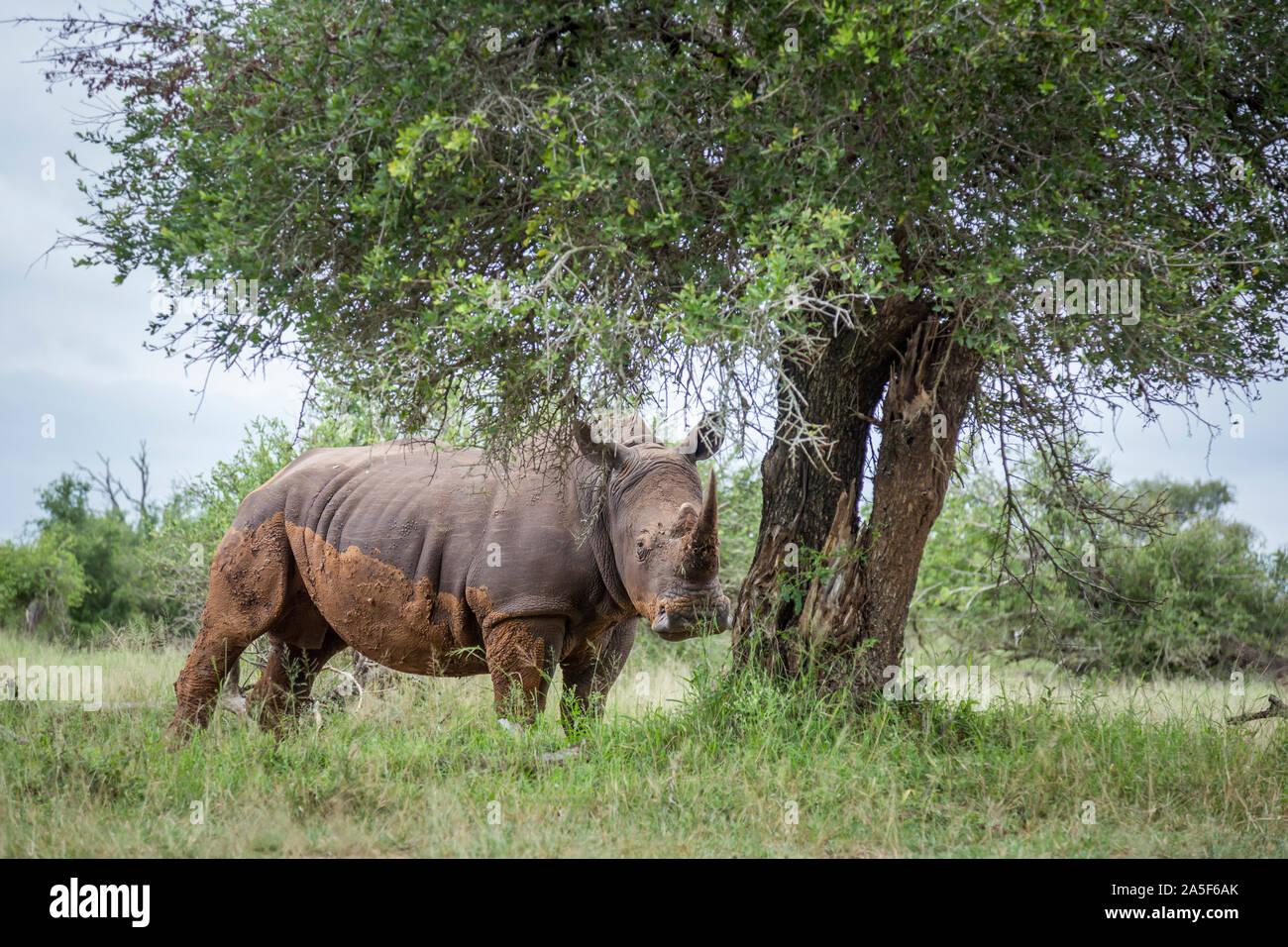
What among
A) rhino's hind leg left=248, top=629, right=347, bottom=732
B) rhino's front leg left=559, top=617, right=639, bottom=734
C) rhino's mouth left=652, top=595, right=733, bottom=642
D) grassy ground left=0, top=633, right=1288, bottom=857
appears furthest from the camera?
rhino's hind leg left=248, top=629, right=347, bottom=732

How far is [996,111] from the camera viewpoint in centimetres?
598

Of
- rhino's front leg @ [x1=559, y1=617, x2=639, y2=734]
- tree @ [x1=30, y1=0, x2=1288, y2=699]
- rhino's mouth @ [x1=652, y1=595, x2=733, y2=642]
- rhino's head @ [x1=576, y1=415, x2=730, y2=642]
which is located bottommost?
rhino's front leg @ [x1=559, y1=617, x2=639, y2=734]

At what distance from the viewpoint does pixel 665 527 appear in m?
6.69

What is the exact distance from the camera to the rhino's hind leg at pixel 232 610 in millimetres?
8305

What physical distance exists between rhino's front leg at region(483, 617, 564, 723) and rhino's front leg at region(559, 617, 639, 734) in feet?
1.10

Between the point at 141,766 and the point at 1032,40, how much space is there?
20.6ft

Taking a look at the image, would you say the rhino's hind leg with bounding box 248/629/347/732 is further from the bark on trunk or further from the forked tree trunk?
the bark on trunk

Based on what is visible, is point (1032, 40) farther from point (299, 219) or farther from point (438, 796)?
point (438, 796)

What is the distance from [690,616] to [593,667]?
5.89 feet

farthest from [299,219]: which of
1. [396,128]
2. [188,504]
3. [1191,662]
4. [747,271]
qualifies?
[1191,662]

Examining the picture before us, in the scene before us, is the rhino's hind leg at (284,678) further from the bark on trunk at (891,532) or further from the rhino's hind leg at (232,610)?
the bark on trunk at (891,532)

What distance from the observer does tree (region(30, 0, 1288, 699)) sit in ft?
18.0

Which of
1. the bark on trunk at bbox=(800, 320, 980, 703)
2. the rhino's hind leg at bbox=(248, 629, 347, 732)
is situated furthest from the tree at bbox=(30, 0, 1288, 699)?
the rhino's hind leg at bbox=(248, 629, 347, 732)

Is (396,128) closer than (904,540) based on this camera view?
Yes
